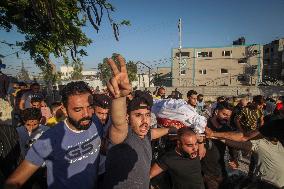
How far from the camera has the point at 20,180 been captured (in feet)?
8.63

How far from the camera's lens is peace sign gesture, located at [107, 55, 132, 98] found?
2.15 meters

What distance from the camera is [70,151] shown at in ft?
9.18

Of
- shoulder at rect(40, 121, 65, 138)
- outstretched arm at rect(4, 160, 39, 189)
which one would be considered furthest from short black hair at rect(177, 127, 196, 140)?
outstretched arm at rect(4, 160, 39, 189)

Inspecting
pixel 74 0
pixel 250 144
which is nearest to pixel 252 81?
pixel 74 0

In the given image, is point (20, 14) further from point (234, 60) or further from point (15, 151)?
Result: point (234, 60)

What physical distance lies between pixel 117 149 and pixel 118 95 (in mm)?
620

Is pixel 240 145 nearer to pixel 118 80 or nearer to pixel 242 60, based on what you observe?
pixel 118 80

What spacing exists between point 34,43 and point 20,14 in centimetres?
164

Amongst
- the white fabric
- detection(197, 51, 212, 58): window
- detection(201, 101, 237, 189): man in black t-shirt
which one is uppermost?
detection(197, 51, 212, 58): window

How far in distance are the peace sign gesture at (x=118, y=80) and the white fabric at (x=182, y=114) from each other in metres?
2.10

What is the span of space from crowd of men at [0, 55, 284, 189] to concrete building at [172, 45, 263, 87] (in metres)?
45.0

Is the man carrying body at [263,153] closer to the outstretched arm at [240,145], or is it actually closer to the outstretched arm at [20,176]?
the outstretched arm at [240,145]

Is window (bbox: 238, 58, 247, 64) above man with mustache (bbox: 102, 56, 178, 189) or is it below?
above

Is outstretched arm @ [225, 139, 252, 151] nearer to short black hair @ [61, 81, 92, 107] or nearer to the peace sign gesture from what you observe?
short black hair @ [61, 81, 92, 107]
